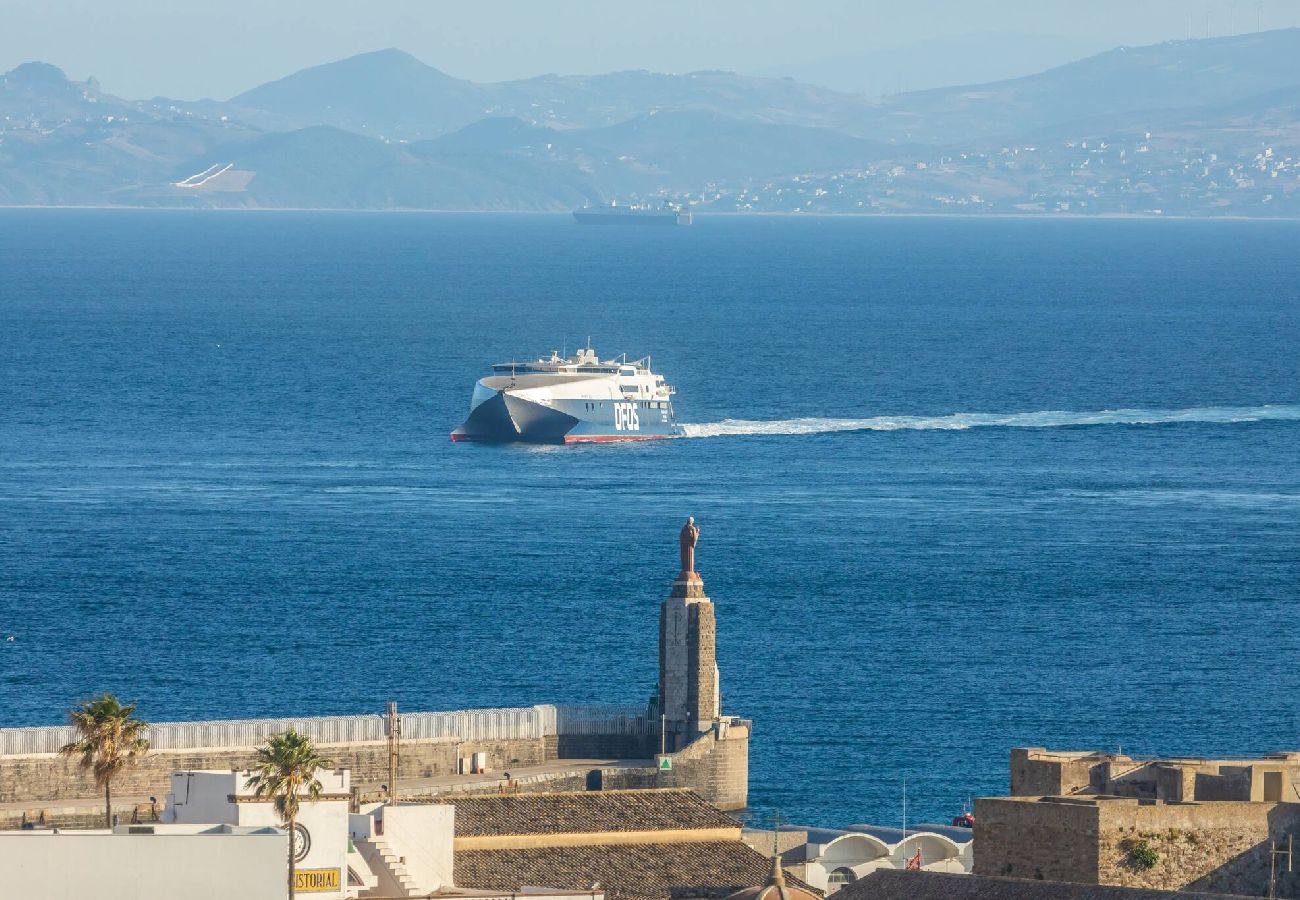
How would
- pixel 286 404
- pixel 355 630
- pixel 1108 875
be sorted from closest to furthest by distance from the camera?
pixel 1108 875 → pixel 355 630 → pixel 286 404

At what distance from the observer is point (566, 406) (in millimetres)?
168875

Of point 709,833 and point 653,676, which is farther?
point 653,676

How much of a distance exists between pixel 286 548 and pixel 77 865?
277 ft

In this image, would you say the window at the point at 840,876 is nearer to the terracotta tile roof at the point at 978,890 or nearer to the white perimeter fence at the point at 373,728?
the white perimeter fence at the point at 373,728

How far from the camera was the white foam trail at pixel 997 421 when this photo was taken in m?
171

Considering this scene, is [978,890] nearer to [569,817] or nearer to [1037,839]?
[1037,839]

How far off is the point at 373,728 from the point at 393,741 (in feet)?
18.6

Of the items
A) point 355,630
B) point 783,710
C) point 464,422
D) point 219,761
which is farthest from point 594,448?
point 219,761

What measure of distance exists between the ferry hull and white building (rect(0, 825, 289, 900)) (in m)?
130

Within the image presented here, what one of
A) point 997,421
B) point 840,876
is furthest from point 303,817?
point 997,421

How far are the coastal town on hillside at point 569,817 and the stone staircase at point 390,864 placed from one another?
55mm

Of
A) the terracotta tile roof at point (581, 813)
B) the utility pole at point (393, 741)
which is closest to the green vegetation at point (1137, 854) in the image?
the terracotta tile roof at point (581, 813)

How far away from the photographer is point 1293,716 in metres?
85.3

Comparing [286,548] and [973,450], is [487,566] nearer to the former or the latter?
[286,548]
